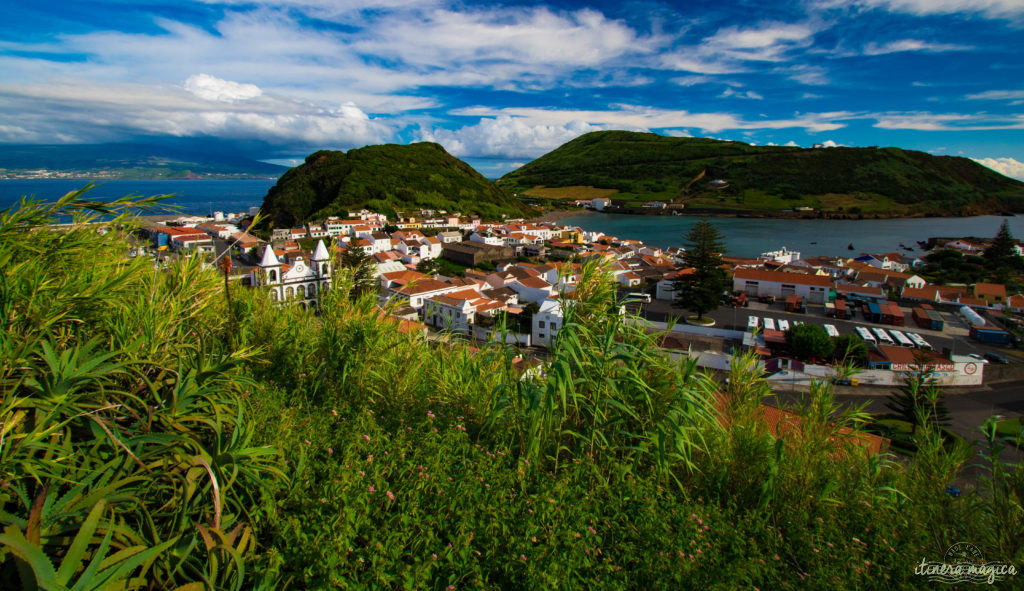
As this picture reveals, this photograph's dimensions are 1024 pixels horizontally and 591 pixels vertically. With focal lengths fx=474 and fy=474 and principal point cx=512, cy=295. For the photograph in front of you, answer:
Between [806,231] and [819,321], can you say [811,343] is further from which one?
[806,231]

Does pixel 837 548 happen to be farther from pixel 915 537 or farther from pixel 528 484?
pixel 528 484

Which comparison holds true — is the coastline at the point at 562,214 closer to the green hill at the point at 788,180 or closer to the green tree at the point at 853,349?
the green hill at the point at 788,180

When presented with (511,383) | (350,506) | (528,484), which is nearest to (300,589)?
(350,506)

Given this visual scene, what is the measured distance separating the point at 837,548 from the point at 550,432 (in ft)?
4.63

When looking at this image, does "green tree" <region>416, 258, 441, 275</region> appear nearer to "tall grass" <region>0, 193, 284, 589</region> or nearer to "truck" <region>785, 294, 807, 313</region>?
"truck" <region>785, 294, 807, 313</region>

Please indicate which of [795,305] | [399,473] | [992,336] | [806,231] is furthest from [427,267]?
[806,231]

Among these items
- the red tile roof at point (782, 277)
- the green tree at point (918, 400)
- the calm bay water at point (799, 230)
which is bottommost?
the green tree at point (918, 400)

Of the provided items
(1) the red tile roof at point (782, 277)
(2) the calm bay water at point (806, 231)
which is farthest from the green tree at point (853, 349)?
(2) the calm bay water at point (806, 231)

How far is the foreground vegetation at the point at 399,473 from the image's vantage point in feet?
5.25

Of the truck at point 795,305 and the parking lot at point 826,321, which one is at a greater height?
the truck at point 795,305

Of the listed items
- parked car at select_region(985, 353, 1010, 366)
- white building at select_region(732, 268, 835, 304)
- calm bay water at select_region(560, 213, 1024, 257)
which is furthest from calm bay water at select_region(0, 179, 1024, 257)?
parked car at select_region(985, 353, 1010, 366)

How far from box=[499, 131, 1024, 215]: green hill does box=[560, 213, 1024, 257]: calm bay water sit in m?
7.07

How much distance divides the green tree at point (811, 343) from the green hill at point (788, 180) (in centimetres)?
7367

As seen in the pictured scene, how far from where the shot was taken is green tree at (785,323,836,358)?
16.6 meters
